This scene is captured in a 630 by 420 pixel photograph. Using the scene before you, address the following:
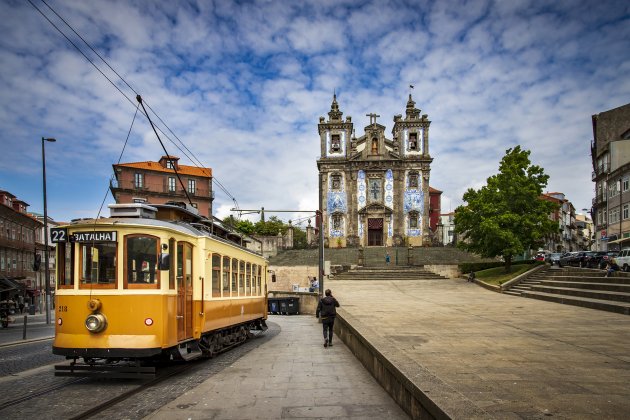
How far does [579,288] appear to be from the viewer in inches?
915

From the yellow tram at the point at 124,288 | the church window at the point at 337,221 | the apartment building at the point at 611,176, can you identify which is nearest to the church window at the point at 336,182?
the church window at the point at 337,221

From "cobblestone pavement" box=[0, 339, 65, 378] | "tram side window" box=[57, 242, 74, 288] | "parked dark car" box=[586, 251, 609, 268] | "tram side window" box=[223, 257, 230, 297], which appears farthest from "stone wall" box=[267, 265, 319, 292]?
"tram side window" box=[57, 242, 74, 288]

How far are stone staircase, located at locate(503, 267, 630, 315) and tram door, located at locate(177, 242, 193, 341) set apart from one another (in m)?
13.6

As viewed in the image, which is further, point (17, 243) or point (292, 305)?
point (17, 243)

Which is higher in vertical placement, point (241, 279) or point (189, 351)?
point (241, 279)

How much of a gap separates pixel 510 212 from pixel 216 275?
88.0 feet

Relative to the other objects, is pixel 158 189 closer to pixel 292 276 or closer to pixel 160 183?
pixel 160 183

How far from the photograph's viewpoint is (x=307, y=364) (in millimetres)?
11188

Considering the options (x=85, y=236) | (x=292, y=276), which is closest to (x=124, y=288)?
(x=85, y=236)

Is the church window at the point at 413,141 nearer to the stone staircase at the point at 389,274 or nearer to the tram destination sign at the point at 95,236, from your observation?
the stone staircase at the point at 389,274

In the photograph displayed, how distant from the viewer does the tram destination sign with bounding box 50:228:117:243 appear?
9234 mm

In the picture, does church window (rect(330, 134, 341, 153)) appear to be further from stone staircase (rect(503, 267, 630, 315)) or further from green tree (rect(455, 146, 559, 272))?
stone staircase (rect(503, 267, 630, 315))

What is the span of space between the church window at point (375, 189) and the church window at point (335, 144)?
5.37 m

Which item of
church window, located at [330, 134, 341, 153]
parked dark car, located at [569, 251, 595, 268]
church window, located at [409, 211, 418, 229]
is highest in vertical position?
church window, located at [330, 134, 341, 153]
